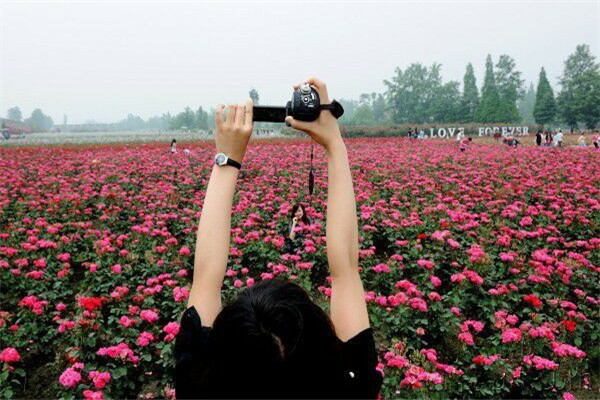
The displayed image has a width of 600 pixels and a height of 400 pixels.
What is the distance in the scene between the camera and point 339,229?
41.1 inches

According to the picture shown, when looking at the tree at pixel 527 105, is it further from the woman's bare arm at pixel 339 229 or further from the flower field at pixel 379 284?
the woman's bare arm at pixel 339 229

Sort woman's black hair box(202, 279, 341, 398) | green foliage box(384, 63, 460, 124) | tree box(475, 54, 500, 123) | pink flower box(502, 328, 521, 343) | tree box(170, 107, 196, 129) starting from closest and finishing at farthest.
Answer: woman's black hair box(202, 279, 341, 398) < pink flower box(502, 328, 521, 343) < tree box(475, 54, 500, 123) < green foliage box(384, 63, 460, 124) < tree box(170, 107, 196, 129)

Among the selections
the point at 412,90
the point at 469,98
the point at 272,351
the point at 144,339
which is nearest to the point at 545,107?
the point at 469,98

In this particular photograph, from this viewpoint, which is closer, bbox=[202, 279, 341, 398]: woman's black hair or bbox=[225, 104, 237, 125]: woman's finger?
bbox=[202, 279, 341, 398]: woman's black hair

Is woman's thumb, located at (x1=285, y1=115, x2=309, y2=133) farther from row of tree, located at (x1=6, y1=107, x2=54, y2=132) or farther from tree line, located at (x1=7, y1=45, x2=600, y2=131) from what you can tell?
row of tree, located at (x1=6, y1=107, x2=54, y2=132)

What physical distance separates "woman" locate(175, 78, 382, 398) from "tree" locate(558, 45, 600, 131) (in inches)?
2208

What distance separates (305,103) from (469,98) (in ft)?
233

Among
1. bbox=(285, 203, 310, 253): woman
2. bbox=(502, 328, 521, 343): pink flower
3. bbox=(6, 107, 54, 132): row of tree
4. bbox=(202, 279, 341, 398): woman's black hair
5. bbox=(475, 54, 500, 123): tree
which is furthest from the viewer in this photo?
bbox=(6, 107, 54, 132): row of tree

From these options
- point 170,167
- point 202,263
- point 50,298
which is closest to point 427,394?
point 202,263

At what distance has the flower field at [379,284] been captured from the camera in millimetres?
3270

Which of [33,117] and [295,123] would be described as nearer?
[295,123]

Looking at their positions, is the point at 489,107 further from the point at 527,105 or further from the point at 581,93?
the point at 527,105

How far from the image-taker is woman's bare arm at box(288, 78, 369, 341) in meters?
1.00

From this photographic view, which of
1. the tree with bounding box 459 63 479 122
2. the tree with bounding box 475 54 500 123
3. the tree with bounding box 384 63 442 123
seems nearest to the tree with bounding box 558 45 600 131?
the tree with bounding box 475 54 500 123
